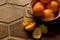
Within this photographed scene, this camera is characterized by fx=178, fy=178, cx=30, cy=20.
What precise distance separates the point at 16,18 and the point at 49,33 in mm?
177

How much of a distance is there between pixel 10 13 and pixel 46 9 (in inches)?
7.4

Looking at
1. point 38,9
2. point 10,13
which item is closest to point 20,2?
point 10,13

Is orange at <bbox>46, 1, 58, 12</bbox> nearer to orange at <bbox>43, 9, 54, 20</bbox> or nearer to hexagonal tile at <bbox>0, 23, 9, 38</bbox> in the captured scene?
orange at <bbox>43, 9, 54, 20</bbox>

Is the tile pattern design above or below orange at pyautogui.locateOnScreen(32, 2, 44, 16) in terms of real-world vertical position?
below

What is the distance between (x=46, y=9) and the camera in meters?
0.79

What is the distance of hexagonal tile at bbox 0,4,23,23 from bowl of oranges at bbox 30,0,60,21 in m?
0.09

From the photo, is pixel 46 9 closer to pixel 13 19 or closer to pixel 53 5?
pixel 53 5

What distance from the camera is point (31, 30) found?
780 mm

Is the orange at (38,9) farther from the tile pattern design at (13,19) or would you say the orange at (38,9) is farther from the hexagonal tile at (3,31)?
the hexagonal tile at (3,31)

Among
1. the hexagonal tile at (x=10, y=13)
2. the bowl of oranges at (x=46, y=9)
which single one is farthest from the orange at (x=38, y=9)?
the hexagonal tile at (x=10, y=13)

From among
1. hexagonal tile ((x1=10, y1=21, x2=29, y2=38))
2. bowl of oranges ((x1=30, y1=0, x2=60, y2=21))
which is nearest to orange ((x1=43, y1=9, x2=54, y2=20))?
bowl of oranges ((x1=30, y1=0, x2=60, y2=21))

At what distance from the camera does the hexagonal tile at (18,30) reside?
79cm

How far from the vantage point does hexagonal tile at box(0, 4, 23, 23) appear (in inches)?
33.5

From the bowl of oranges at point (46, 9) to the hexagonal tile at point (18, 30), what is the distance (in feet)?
0.30
